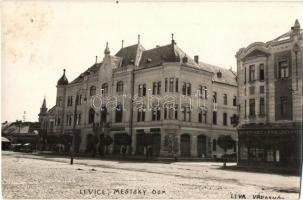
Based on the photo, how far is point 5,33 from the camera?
1563 cm

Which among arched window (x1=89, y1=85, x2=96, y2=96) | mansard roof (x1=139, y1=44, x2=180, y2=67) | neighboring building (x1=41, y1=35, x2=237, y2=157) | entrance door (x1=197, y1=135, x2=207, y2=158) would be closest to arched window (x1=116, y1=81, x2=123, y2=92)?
neighboring building (x1=41, y1=35, x2=237, y2=157)

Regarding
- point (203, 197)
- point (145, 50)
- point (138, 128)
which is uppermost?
point (145, 50)

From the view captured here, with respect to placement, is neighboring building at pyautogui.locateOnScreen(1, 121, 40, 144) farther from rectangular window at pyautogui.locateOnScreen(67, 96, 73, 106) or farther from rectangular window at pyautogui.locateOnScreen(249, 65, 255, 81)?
rectangular window at pyautogui.locateOnScreen(249, 65, 255, 81)

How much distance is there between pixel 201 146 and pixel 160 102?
800 cm

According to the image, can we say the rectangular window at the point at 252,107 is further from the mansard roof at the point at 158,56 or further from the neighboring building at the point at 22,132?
the neighboring building at the point at 22,132

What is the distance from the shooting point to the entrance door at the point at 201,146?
48.8m

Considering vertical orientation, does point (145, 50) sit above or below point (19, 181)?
above

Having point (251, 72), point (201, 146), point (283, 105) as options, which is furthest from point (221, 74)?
point (283, 105)

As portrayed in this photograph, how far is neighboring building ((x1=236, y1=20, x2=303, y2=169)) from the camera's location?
2920 centimetres

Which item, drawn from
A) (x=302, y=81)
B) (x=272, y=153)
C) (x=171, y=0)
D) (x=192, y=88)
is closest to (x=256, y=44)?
(x=302, y=81)

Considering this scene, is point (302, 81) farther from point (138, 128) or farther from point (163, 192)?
point (138, 128)

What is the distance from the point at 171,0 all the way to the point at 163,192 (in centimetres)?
764

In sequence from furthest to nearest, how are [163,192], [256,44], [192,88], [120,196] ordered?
[192,88] → [256,44] → [163,192] → [120,196]

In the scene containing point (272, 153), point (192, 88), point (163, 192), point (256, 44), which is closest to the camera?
point (163, 192)
